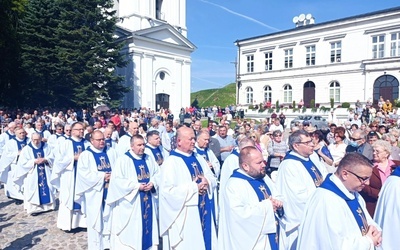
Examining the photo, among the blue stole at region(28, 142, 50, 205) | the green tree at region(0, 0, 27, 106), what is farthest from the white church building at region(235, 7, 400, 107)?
the blue stole at region(28, 142, 50, 205)

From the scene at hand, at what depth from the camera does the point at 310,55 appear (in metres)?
38.1

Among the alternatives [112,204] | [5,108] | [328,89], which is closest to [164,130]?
[112,204]

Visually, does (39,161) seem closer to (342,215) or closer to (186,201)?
(186,201)

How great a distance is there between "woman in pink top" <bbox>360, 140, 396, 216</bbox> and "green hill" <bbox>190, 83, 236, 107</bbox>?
5296 centimetres

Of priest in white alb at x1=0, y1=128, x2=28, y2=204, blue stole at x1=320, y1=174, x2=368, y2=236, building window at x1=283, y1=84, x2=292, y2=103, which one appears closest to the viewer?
blue stole at x1=320, y1=174, x2=368, y2=236

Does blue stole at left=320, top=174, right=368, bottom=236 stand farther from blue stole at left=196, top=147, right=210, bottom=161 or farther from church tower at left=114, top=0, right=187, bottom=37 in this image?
church tower at left=114, top=0, right=187, bottom=37

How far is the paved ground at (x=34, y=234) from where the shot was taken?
620 centimetres

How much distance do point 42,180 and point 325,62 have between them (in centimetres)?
3457

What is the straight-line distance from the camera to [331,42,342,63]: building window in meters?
35.9

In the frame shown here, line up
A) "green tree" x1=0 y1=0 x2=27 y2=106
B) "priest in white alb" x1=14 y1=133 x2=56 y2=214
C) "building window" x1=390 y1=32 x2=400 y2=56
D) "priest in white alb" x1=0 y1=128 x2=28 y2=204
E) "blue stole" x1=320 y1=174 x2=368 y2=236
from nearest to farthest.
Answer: "blue stole" x1=320 y1=174 x2=368 y2=236, "priest in white alb" x1=14 y1=133 x2=56 y2=214, "priest in white alb" x1=0 y1=128 x2=28 y2=204, "green tree" x1=0 y1=0 x2=27 y2=106, "building window" x1=390 y1=32 x2=400 y2=56

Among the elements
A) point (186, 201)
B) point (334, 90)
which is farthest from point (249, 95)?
point (186, 201)

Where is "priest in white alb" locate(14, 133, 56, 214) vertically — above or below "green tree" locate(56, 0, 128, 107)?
below

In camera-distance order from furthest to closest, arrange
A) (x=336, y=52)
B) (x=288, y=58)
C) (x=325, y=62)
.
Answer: (x=288, y=58) < (x=325, y=62) < (x=336, y=52)

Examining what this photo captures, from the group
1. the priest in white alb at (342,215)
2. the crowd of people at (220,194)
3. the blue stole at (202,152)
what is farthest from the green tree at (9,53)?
the priest in white alb at (342,215)
